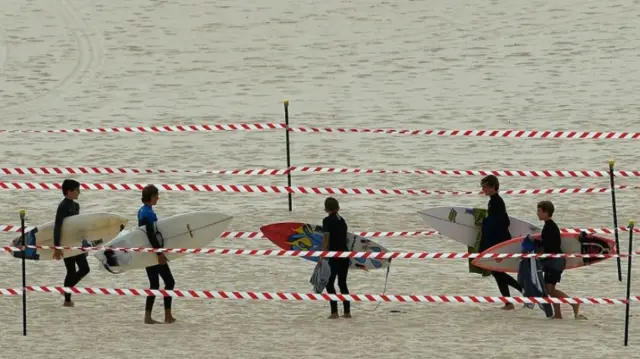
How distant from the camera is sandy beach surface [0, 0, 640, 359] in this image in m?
19.0

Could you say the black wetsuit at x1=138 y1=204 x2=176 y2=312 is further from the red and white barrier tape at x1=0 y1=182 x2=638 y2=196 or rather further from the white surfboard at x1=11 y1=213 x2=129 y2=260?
the red and white barrier tape at x1=0 y1=182 x2=638 y2=196

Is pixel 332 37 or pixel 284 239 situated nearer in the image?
pixel 284 239

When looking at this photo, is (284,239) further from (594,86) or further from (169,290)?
(594,86)

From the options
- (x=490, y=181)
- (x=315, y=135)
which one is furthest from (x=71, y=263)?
(x=315, y=135)

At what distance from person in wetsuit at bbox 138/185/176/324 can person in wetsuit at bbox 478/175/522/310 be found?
134 inches

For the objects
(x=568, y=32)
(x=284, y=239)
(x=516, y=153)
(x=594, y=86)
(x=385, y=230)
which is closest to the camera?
(x=284, y=239)

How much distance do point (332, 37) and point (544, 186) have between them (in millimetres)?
12306

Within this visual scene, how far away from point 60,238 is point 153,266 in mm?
1330

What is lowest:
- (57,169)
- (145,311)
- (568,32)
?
(145,311)

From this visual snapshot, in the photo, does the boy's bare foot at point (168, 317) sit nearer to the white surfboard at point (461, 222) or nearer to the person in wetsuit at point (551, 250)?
the white surfboard at point (461, 222)

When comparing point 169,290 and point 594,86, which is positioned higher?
point 594,86

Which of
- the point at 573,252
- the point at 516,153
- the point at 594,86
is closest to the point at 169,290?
the point at 573,252

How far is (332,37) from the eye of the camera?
38.4 metres

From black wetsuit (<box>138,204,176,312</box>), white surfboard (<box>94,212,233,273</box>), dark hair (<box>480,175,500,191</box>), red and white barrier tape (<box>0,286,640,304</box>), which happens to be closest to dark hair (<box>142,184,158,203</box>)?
black wetsuit (<box>138,204,176,312</box>)
